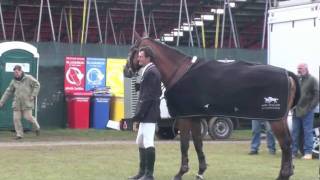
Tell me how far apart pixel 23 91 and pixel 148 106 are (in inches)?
360

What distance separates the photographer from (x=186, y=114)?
11344mm

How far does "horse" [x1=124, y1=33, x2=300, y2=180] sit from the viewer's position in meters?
11.4

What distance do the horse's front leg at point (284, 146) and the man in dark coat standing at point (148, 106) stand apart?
195 centimetres

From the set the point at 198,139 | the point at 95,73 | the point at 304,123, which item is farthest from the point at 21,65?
the point at 198,139

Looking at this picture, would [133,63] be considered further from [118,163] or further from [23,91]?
[23,91]

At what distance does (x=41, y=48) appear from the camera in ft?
75.5

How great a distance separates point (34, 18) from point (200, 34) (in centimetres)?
754

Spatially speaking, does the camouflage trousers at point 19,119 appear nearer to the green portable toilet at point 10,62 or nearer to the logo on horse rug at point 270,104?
the green portable toilet at point 10,62

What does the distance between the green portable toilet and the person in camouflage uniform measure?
1.17 metres

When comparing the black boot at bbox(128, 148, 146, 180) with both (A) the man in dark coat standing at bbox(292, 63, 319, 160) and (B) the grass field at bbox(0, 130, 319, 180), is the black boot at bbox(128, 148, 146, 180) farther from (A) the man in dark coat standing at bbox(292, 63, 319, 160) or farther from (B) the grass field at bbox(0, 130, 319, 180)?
(A) the man in dark coat standing at bbox(292, 63, 319, 160)

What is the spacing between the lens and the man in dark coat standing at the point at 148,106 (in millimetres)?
11039

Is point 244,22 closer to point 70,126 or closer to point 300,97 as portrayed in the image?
point 70,126

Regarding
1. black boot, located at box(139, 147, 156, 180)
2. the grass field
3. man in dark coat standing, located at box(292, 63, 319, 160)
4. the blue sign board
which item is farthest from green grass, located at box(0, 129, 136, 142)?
black boot, located at box(139, 147, 156, 180)

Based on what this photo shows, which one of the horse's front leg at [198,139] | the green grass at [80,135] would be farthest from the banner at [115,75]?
the horse's front leg at [198,139]
